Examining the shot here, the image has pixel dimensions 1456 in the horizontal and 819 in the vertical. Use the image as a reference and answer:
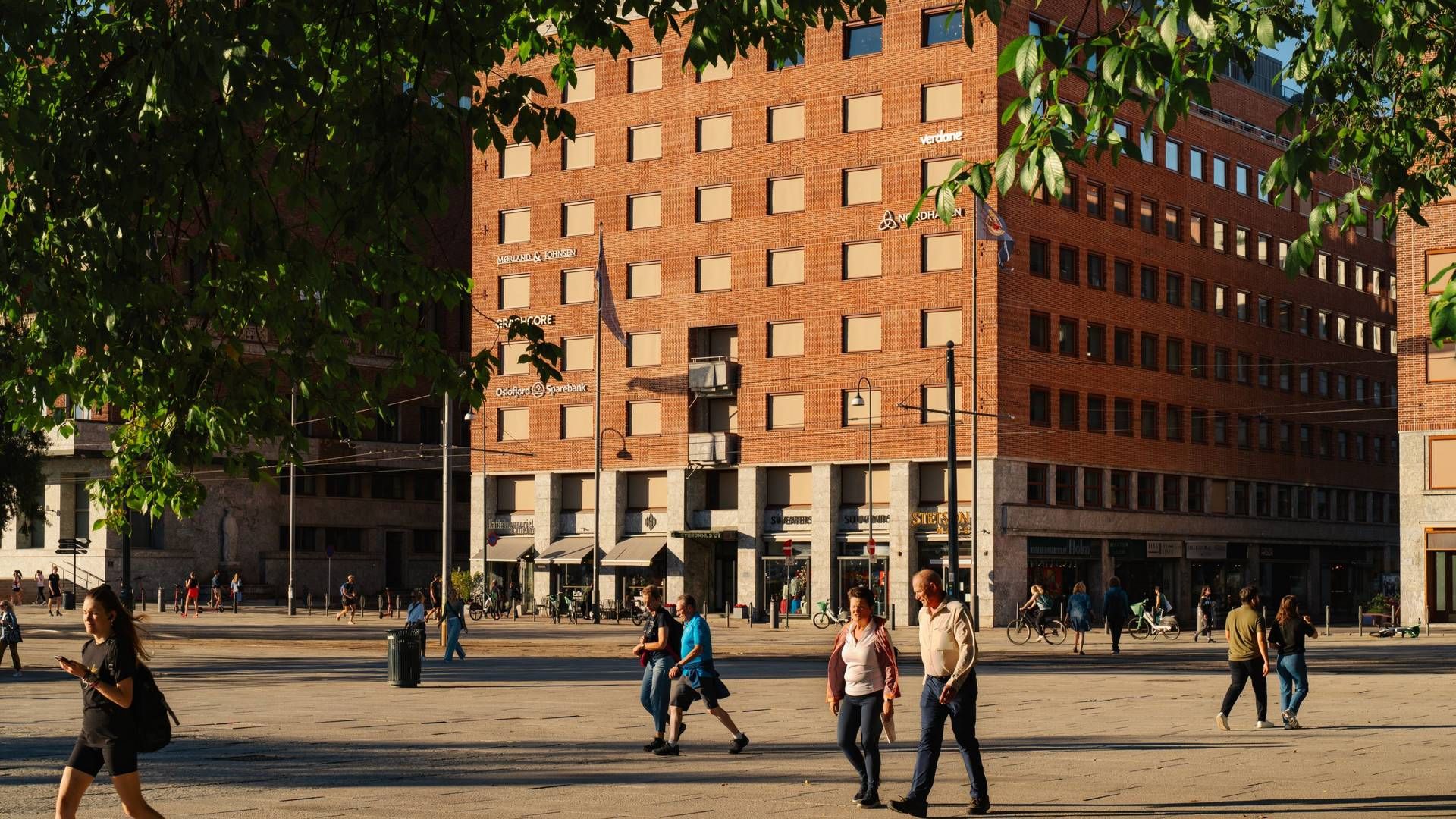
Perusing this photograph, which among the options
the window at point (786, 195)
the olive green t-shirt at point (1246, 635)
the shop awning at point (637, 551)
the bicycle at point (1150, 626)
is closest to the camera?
the olive green t-shirt at point (1246, 635)

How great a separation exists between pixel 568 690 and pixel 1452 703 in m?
13.2

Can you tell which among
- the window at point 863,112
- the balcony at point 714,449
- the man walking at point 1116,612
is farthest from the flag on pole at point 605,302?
the man walking at point 1116,612

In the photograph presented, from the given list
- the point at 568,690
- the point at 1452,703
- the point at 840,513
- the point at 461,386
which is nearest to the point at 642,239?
the point at 840,513

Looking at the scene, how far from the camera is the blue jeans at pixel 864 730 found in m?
14.9

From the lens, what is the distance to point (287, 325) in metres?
14.0

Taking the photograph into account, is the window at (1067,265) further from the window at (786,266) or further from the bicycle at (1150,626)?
the bicycle at (1150,626)

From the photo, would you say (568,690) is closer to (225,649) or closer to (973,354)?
(225,649)

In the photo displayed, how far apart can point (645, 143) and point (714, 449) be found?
12.4 metres

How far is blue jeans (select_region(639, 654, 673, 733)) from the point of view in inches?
766

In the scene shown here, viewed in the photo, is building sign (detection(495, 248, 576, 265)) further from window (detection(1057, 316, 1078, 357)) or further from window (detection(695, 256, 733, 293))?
window (detection(1057, 316, 1078, 357))

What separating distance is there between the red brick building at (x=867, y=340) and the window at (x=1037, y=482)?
11 centimetres

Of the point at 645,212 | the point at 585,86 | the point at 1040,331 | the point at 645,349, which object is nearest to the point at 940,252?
the point at 1040,331

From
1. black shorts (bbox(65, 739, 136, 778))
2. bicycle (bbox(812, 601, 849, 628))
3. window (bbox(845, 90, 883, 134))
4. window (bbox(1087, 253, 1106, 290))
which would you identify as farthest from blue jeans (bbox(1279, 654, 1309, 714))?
window (bbox(1087, 253, 1106, 290))

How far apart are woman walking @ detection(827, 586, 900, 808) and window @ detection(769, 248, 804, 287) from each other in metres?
55.3
